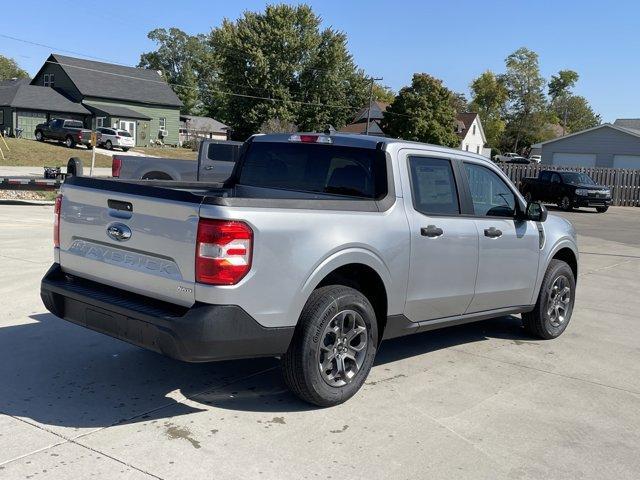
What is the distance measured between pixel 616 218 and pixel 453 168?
70.7 feet

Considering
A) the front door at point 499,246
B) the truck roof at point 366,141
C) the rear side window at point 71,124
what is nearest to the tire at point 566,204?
the front door at point 499,246

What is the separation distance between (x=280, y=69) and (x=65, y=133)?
2659 centimetres

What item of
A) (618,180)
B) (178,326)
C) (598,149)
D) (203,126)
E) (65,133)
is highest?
(203,126)

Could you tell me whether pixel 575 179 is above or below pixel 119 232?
above

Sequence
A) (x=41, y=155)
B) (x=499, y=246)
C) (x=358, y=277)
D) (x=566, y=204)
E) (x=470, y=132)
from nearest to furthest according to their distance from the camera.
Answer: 1. (x=358, y=277)
2. (x=499, y=246)
3. (x=566, y=204)
4. (x=41, y=155)
5. (x=470, y=132)

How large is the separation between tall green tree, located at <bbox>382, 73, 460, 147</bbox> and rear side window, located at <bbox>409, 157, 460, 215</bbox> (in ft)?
200

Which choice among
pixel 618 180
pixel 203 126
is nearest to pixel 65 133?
pixel 618 180

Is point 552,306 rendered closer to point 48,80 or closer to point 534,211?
point 534,211

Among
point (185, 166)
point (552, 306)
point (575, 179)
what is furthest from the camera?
point (575, 179)

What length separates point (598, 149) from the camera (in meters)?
43.8

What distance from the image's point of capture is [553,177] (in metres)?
28.1

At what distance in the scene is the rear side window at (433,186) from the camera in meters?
5.24

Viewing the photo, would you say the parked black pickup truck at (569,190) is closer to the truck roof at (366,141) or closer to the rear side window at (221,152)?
the rear side window at (221,152)

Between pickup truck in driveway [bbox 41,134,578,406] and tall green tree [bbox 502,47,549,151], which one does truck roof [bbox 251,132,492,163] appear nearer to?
pickup truck in driveway [bbox 41,134,578,406]
